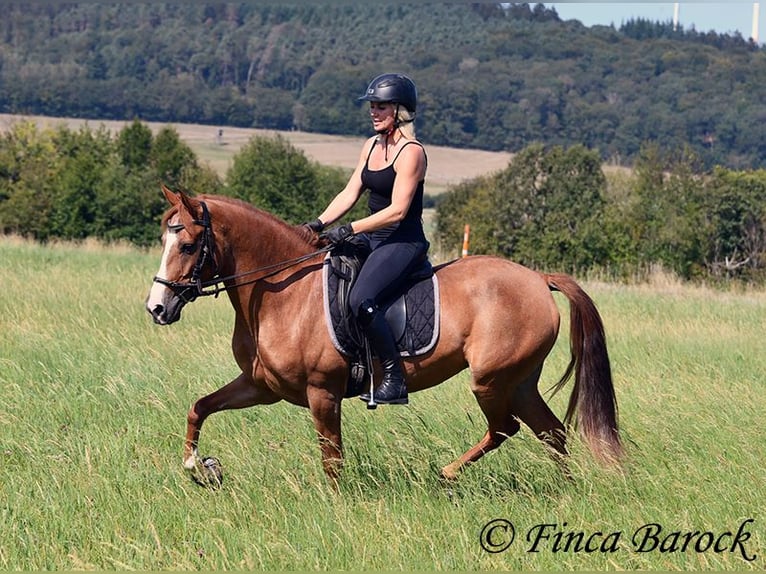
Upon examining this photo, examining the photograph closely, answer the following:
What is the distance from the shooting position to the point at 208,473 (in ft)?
21.3

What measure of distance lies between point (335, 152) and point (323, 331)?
93834mm

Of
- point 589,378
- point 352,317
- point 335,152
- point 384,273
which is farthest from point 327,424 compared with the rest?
point 335,152

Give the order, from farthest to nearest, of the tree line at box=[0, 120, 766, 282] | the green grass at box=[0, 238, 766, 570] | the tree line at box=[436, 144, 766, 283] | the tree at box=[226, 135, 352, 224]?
the tree at box=[226, 135, 352, 224], the tree line at box=[0, 120, 766, 282], the tree line at box=[436, 144, 766, 283], the green grass at box=[0, 238, 766, 570]

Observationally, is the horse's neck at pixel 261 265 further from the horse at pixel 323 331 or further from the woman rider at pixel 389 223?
the woman rider at pixel 389 223

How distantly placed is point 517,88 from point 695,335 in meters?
145

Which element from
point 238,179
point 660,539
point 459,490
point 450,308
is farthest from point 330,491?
point 238,179

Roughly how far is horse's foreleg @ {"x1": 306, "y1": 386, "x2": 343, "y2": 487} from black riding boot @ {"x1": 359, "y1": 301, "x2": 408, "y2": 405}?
26 centimetres

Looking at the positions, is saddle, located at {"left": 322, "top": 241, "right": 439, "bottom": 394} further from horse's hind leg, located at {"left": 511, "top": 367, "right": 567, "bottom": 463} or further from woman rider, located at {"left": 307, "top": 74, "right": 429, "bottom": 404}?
horse's hind leg, located at {"left": 511, "top": 367, "right": 567, "bottom": 463}

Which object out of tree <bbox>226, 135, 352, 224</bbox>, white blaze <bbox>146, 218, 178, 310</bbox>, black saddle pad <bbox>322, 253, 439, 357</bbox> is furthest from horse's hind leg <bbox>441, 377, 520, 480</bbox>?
tree <bbox>226, 135, 352, 224</bbox>

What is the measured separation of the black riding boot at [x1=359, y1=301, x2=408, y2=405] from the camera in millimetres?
6535

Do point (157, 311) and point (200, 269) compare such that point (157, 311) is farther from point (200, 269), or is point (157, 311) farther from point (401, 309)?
point (401, 309)

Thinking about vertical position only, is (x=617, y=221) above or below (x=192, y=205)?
below

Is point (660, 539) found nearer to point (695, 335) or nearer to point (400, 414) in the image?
point (400, 414)

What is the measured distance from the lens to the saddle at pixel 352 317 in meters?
6.57
